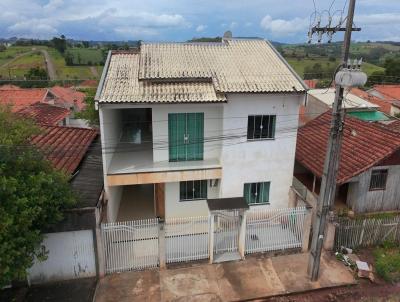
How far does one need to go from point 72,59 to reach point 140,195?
3615 inches

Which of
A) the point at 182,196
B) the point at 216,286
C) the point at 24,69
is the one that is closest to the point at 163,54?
the point at 182,196

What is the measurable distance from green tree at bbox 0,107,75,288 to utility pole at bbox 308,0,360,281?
305 inches

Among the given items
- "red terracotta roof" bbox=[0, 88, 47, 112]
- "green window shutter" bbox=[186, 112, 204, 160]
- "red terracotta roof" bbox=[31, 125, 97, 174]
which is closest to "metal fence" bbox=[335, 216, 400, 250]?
"green window shutter" bbox=[186, 112, 204, 160]

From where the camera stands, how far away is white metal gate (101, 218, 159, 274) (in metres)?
11.5

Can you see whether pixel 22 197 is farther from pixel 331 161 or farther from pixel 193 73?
pixel 331 161

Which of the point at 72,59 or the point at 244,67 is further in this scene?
the point at 72,59

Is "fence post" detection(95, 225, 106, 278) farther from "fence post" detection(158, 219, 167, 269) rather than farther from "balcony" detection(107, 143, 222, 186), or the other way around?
"balcony" detection(107, 143, 222, 186)

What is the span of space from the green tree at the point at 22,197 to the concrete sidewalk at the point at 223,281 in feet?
9.60

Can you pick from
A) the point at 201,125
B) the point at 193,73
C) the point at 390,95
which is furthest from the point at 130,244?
the point at 390,95

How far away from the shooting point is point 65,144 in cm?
1595

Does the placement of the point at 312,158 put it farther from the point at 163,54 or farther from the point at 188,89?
the point at 163,54

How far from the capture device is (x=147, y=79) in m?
13.3

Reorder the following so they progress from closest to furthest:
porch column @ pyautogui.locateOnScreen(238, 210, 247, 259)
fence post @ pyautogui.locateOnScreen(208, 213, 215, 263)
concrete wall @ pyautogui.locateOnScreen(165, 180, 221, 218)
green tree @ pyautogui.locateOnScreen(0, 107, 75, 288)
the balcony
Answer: green tree @ pyautogui.locateOnScreen(0, 107, 75, 288) < fence post @ pyautogui.locateOnScreen(208, 213, 215, 263) < porch column @ pyautogui.locateOnScreen(238, 210, 247, 259) < the balcony < concrete wall @ pyautogui.locateOnScreen(165, 180, 221, 218)

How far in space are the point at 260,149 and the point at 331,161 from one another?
4.10 metres
